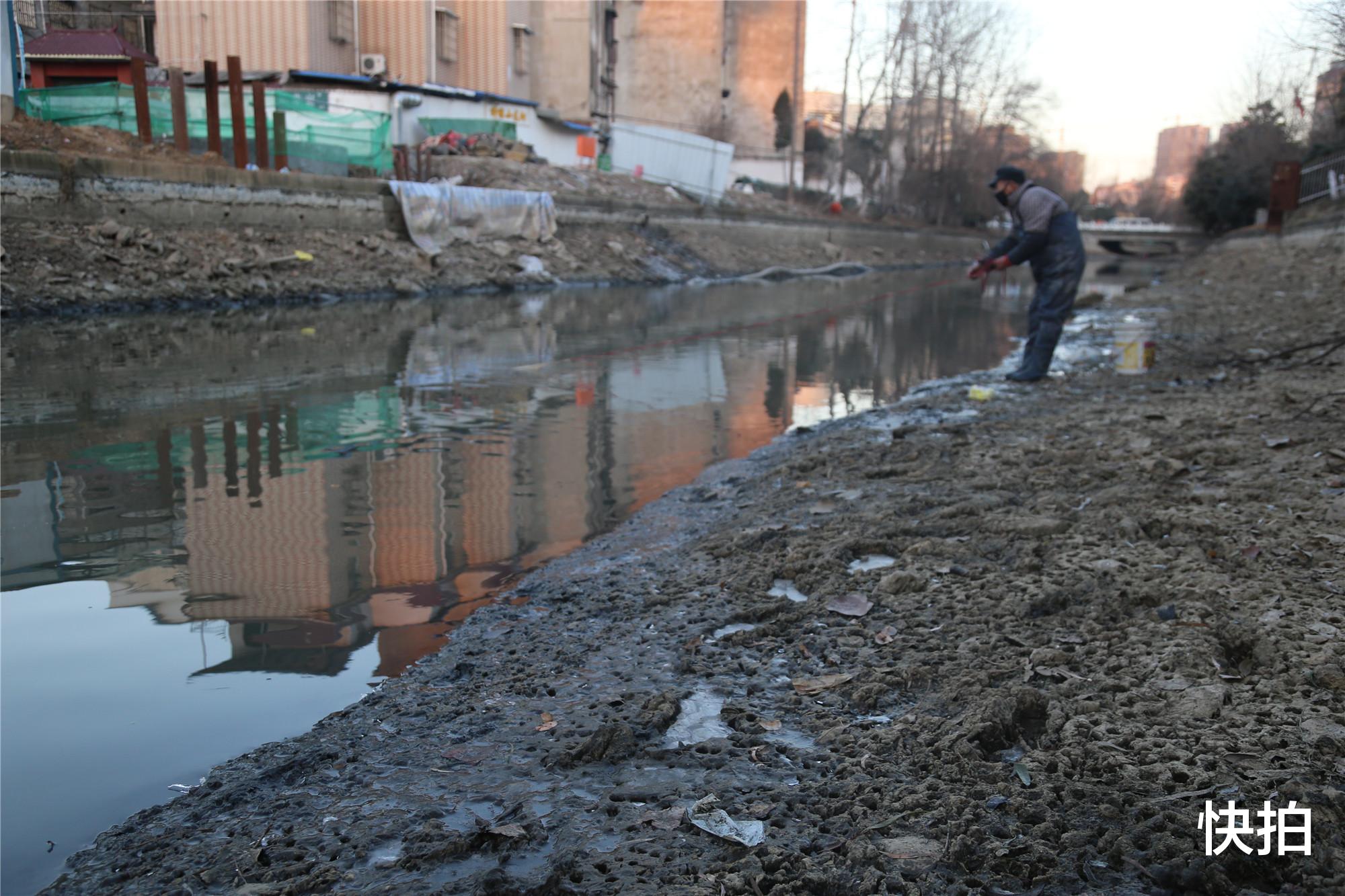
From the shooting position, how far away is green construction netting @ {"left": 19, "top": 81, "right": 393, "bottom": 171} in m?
18.0

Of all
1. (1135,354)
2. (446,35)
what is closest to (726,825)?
(1135,354)

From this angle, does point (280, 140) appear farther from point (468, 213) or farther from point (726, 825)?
point (726, 825)

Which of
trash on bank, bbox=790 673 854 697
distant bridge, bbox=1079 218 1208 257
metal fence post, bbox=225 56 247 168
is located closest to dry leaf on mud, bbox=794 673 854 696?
trash on bank, bbox=790 673 854 697

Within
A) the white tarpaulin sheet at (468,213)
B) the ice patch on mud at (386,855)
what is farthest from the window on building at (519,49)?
the ice patch on mud at (386,855)

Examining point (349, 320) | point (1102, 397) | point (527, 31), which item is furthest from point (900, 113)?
point (1102, 397)

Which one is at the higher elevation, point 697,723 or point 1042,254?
point 1042,254

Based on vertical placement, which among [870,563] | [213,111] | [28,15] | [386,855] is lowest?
[386,855]

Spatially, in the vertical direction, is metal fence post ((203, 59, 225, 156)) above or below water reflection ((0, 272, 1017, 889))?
above

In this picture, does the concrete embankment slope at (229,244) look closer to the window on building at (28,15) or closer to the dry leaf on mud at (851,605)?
the window on building at (28,15)

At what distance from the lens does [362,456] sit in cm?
643

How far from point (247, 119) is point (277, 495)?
19042 mm

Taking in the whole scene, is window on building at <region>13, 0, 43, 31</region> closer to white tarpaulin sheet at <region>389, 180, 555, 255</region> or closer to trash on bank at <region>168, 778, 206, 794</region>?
white tarpaulin sheet at <region>389, 180, 555, 255</region>

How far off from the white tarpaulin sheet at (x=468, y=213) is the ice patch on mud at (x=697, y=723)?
63.6 feet

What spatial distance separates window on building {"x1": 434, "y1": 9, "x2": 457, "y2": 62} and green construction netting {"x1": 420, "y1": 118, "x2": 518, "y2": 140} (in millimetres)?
2418
